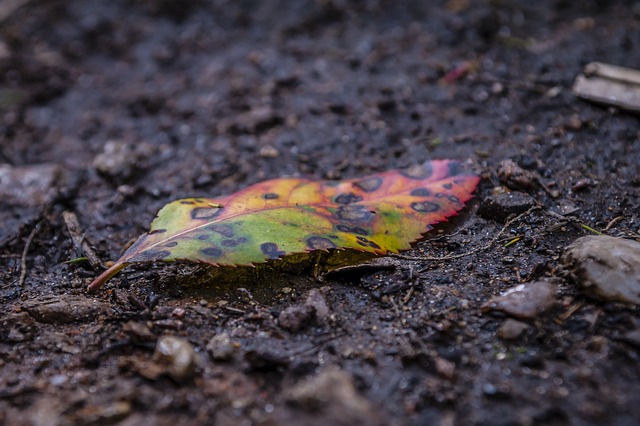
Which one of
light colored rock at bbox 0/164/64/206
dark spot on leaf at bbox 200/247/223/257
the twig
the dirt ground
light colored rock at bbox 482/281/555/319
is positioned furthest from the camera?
light colored rock at bbox 0/164/64/206

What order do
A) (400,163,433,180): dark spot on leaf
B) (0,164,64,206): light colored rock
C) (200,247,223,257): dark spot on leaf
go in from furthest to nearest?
(0,164,64,206): light colored rock < (400,163,433,180): dark spot on leaf < (200,247,223,257): dark spot on leaf

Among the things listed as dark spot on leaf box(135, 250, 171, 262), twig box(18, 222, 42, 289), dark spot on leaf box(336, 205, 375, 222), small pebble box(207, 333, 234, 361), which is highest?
dark spot on leaf box(135, 250, 171, 262)

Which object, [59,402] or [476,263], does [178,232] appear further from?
[476,263]

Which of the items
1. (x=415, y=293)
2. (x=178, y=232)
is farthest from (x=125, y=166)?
(x=415, y=293)

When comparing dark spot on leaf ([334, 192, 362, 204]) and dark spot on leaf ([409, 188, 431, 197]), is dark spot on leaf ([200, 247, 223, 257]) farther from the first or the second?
dark spot on leaf ([409, 188, 431, 197])


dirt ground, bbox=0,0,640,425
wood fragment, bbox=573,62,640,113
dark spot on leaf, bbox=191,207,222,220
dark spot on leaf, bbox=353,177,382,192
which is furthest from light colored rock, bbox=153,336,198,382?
wood fragment, bbox=573,62,640,113

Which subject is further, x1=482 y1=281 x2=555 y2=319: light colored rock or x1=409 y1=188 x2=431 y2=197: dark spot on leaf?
x1=409 y1=188 x2=431 y2=197: dark spot on leaf

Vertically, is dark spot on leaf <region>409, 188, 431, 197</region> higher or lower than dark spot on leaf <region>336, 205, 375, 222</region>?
lower
